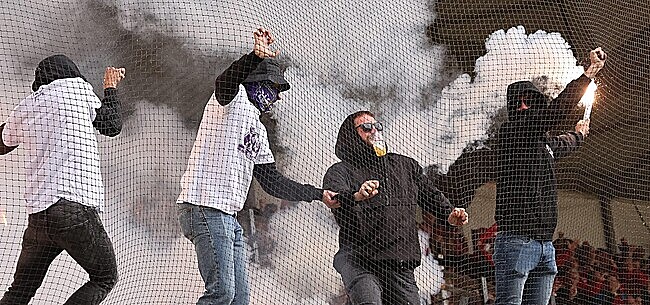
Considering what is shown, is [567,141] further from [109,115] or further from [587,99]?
[109,115]

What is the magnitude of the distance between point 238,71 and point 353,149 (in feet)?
2.11

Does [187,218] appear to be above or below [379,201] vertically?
below

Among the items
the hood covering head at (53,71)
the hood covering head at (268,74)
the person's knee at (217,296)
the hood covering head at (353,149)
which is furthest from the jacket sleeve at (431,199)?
the hood covering head at (53,71)

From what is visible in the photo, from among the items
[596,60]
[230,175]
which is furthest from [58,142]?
[596,60]

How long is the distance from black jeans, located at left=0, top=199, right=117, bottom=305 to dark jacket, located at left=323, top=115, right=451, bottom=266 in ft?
3.00

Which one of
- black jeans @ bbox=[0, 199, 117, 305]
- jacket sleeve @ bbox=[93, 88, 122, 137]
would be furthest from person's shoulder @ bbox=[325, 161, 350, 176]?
black jeans @ bbox=[0, 199, 117, 305]

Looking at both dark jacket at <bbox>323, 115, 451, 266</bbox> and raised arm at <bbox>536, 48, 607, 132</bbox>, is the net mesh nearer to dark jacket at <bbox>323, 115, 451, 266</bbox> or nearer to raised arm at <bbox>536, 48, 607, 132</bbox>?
dark jacket at <bbox>323, 115, 451, 266</bbox>

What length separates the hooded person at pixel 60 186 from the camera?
3168 mm

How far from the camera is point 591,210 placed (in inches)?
207

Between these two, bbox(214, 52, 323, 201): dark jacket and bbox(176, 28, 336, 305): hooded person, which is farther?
bbox(214, 52, 323, 201): dark jacket

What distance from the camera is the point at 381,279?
363 cm

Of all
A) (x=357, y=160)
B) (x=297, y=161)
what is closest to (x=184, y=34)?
(x=297, y=161)

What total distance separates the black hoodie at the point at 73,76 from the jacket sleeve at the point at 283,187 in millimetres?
528

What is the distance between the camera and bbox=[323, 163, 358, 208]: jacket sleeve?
12.1 feet
